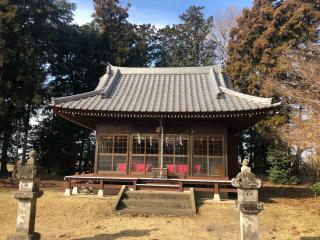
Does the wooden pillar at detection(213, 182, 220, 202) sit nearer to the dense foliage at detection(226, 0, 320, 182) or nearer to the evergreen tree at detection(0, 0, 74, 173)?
the dense foliage at detection(226, 0, 320, 182)

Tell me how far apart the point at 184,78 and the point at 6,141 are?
1684 cm

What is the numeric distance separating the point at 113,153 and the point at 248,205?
32.7ft

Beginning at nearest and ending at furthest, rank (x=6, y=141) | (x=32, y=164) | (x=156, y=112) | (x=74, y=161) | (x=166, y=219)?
(x=32, y=164), (x=166, y=219), (x=156, y=112), (x=6, y=141), (x=74, y=161)

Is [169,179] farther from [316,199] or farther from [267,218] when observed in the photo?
[316,199]

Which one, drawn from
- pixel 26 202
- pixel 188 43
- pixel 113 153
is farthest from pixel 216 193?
pixel 188 43

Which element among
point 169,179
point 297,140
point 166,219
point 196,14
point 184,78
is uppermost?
point 196,14

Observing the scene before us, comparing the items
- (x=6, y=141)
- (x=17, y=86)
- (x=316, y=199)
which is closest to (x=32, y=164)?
(x=316, y=199)

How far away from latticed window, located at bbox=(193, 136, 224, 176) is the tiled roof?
181 centimetres

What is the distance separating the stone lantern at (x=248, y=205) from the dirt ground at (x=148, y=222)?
85.9 inches

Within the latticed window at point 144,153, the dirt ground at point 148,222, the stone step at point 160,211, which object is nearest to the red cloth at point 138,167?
the latticed window at point 144,153

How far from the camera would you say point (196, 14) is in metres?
46.9

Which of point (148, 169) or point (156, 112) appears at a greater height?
point (156, 112)

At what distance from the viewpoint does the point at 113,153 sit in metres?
17.0

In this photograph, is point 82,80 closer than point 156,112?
No
